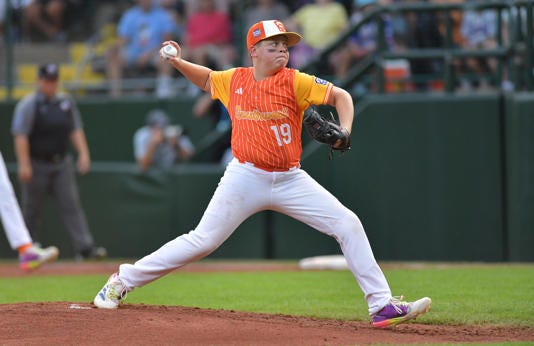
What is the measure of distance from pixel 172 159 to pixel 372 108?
354 cm

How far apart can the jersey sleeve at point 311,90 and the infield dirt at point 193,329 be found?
5.07ft

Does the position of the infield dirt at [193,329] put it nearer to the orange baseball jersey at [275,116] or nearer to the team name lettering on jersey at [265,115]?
the orange baseball jersey at [275,116]

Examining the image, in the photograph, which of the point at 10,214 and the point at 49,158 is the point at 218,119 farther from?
the point at 10,214

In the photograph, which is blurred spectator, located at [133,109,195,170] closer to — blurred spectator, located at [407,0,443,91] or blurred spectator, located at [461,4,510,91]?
blurred spectator, located at [407,0,443,91]

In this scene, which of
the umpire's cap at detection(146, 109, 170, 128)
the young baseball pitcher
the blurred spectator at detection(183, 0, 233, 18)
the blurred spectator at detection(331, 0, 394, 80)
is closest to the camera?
the young baseball pitcher

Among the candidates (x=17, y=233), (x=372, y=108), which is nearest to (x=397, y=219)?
(x=372, y=108)

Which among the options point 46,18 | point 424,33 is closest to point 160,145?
point 46,18

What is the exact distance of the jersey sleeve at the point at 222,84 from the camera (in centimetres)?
699

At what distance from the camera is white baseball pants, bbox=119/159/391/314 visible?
21.6 feet

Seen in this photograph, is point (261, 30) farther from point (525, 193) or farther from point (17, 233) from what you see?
point (525, 193)

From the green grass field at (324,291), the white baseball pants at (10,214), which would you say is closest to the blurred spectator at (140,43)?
the green grass field at (324,291)

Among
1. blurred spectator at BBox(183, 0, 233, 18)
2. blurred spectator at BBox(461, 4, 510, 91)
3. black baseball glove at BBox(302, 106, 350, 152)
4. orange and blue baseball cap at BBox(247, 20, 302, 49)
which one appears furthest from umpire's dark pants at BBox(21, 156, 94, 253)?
black baseball glove at BBox(302, 106, 350, 152)

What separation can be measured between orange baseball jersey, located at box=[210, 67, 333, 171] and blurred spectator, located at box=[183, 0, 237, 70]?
827 centimetres

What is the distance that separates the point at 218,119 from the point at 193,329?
8742 millimetres
